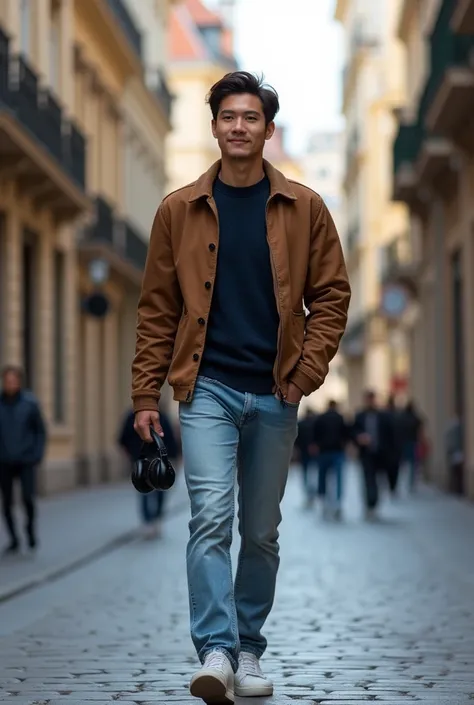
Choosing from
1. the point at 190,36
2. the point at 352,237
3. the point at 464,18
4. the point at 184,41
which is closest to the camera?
the point at 464,18

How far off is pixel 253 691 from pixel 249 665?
0.11 meters

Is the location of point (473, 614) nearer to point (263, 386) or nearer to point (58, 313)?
point (263, 386)

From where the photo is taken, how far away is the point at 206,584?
5.88m

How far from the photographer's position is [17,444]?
14516 mm

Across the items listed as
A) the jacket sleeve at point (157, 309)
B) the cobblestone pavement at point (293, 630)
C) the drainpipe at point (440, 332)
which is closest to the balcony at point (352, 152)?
the drainpipe at point (440, 332)

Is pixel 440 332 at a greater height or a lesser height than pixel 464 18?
lesser

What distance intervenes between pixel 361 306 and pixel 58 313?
3929 centimetres

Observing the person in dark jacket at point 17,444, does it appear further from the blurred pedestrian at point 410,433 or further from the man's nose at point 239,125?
the blurred pedestrian at point 410,433

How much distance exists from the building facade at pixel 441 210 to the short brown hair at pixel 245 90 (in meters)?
12.9

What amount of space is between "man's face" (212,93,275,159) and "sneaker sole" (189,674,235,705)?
6.01 feet

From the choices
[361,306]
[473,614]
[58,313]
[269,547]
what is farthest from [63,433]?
[361,306]

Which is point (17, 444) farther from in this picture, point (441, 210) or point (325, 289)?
point (441, 210)

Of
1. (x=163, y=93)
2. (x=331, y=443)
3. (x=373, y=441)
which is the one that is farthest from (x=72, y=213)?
(x=163, y=93)

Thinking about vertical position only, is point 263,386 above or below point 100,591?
above
